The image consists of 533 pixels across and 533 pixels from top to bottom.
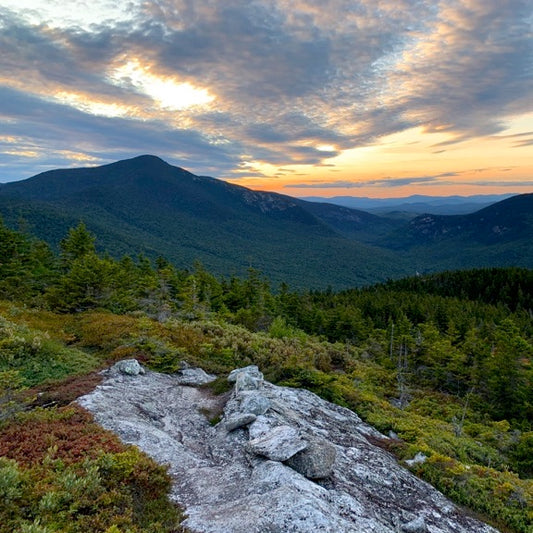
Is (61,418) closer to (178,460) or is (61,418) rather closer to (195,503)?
(178,460)

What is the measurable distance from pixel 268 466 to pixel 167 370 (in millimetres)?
10044

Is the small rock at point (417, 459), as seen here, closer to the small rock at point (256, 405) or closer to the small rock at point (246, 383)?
the small rock at point (256, 405)

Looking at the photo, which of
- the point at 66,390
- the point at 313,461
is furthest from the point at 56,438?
the point at 313,461

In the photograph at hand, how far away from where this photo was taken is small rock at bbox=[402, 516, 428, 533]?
8.20m

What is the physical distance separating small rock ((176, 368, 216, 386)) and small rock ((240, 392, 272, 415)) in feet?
15.5

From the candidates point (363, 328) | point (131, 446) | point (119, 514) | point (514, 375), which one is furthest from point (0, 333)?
point (363, 328)

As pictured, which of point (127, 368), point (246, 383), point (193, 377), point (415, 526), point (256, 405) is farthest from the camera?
point (193, 377)

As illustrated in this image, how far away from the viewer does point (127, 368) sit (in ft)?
51.8

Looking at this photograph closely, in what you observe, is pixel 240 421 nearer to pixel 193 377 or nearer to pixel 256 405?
pixel 256 405

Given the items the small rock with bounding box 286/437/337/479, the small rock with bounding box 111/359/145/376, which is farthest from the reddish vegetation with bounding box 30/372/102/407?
the small rock with bounding box 286/437/337/479

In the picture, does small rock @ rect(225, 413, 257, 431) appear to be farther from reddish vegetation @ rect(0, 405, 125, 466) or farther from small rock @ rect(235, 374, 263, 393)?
reddish vegetation @ rect(0, 405, 125, 466)

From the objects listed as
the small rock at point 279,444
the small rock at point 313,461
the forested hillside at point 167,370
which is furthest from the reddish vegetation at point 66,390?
the small rock at point 313,461

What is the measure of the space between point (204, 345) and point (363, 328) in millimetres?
36339

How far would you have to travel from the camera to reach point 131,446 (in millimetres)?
8883
